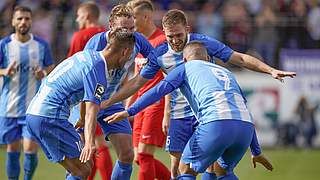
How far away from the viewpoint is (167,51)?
11.1 meters

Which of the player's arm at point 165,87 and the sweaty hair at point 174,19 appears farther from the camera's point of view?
the sweaty hair at point 174,19

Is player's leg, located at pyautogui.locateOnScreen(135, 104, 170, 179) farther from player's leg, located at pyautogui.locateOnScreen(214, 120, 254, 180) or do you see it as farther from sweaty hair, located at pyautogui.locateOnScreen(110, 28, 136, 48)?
sweaty hair, located at pyautogui.locateOnScreen(110, 28, 136, 48)

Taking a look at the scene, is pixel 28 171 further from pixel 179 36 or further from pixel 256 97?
pixel 256 97

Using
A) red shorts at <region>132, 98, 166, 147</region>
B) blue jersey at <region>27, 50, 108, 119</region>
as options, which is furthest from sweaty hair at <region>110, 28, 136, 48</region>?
red shorts at <region>132, 98, 166, 147</region>

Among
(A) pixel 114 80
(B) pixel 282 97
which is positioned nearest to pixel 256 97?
(B) pixel 282 97

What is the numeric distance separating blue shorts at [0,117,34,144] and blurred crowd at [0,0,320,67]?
21.8 feet

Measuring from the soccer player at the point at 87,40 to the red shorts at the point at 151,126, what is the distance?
1.57ft

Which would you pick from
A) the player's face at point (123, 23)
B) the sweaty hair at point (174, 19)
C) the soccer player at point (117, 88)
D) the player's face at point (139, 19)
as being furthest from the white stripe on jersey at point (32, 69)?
the sweaty hair at point (174, 19)

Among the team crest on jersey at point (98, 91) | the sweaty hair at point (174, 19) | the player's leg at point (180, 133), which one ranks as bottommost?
the player's leg at point (180, 133)

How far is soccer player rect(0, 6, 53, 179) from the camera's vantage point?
1327 centimetres

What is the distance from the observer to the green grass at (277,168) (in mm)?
14938

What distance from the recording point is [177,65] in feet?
36.0

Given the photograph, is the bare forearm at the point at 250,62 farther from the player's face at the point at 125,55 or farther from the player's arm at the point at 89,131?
the player's arm at the point at 89,131

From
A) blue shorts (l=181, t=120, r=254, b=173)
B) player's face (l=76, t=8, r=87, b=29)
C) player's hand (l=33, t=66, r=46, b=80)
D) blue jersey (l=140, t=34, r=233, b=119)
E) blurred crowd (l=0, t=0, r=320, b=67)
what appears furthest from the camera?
blurred crowd (l=0, t=0, r=320, b=67)
